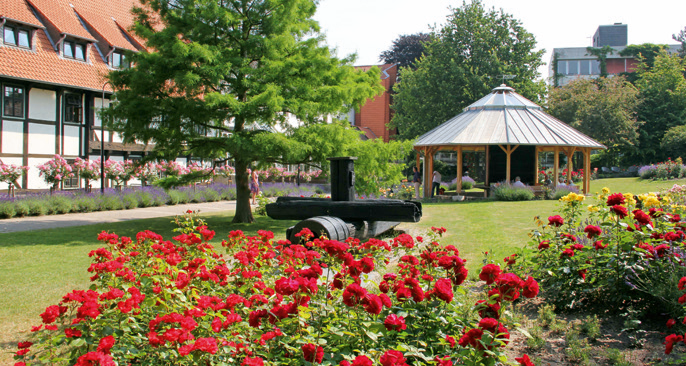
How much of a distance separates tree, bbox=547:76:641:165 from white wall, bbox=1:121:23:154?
113ft

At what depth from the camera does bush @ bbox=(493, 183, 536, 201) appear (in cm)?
2031

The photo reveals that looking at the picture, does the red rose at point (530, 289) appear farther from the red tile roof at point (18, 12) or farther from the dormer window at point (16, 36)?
the dormer window at point (16, 36)

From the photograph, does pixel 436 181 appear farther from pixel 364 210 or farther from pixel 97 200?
pixel 364 210

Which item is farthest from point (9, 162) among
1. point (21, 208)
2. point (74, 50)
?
→ point (74, 50)

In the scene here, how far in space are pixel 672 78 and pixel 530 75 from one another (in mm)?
18899

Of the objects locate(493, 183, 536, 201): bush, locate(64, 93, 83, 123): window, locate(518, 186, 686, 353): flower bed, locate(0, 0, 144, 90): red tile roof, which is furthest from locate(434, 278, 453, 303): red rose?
locate(64, 93, 83, 123): window

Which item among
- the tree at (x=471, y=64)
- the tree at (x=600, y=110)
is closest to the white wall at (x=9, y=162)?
the tree at (x=471, y=64)

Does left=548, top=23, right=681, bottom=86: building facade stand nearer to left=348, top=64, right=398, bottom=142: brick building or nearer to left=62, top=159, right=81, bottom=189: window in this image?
left=348, top=64, right=398, bottom=142: brick building

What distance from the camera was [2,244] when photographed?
30.5 feet

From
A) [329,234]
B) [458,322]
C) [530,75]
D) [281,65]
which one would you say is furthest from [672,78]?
[458,322]

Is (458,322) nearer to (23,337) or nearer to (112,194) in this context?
(23,337)

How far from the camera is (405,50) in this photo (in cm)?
5141

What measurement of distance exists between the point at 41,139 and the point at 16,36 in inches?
161

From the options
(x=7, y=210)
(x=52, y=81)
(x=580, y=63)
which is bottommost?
(x=7, y=210)
